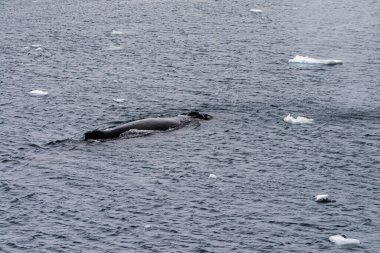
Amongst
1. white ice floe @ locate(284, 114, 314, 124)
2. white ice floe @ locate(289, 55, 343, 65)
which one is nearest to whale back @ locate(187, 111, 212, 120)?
white ice floe @ locate(284, 114, 314, 124)

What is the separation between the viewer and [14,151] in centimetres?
3372

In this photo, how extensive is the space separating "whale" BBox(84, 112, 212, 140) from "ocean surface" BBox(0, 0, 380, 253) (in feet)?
2.03

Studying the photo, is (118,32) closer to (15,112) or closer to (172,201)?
(15,112)

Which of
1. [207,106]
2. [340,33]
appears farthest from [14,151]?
[340,33]

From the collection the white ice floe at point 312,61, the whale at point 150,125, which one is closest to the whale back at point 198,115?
the whale at point 150,125

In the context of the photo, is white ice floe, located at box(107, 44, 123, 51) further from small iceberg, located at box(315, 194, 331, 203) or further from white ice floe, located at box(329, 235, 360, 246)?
white ice floe, located at box(329, 235, 360, 246)

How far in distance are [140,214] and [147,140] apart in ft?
26.3

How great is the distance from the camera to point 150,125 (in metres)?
36.5

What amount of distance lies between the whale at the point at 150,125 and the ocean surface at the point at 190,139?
62cm

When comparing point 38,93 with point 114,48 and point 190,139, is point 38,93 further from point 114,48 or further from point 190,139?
point 114,48

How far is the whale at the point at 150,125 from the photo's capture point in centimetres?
3493

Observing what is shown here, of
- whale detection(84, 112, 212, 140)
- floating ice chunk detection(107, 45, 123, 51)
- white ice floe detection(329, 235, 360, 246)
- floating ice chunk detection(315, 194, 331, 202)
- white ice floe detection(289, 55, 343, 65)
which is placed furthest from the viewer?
floating ice chunk detection(107, 45, 123, 51)

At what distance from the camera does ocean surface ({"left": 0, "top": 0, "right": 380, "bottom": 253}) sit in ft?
87.6

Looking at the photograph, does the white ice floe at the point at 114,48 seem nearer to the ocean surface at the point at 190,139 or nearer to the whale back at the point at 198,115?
the ocean surface at the point at 190,139
